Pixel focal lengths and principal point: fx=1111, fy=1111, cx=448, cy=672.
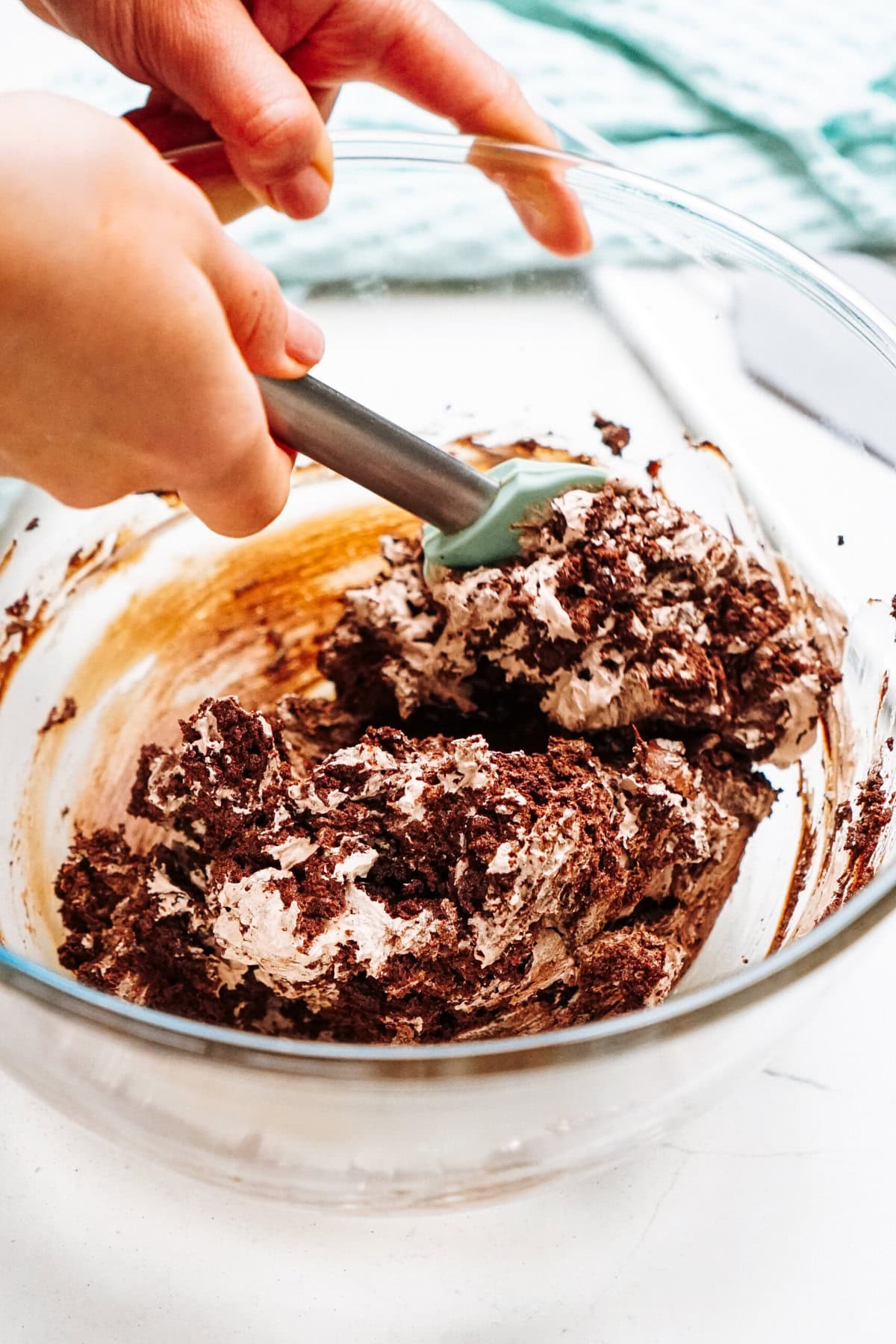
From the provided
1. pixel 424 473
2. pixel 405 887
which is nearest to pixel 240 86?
pixel 424 473

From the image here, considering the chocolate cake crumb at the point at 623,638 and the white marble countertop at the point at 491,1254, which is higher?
the chocolate cake crumb at the point at 623,638

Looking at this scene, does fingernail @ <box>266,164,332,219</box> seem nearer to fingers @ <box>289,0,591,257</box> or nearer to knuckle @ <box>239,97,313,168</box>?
knuckle @ <box>239,97,313,168</box>

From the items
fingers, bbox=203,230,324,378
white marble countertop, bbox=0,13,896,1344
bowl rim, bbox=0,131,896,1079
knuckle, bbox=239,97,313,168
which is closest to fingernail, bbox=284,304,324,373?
fingers, bbox=203,230,324,378

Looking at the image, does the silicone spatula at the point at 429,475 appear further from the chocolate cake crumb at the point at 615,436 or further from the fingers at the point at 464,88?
Result: the fingers at the point at 464,88

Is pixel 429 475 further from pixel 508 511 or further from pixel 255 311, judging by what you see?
pixel 255 311

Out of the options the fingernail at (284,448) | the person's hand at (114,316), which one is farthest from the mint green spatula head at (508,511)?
the person's hand at (114,316)

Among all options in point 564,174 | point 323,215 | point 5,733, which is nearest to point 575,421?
point 564,174

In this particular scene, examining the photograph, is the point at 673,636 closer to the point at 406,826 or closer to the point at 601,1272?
the point at 406,826
